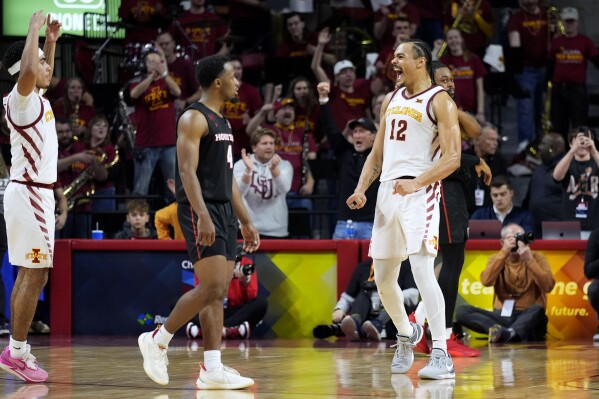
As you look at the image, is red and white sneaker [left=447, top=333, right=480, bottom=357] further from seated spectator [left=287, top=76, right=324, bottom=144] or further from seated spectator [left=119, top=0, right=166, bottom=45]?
seated spectator [left=119, top=0, right=166, bottom=45]

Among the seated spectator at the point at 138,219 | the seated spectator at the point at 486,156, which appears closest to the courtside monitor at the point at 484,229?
the seated spectator at the point at 486,156

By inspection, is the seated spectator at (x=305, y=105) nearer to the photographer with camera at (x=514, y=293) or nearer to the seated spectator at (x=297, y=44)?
the seated spectator at (x=297, y=44)

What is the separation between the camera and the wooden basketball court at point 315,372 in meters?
7.32

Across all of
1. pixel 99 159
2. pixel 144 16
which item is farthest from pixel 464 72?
pixel 99 159

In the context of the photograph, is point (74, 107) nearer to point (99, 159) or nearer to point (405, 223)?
point (99, 159)

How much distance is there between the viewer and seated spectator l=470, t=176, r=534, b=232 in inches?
509

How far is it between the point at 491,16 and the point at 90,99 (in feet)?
19.3

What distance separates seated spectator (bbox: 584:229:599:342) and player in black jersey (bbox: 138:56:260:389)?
5249 mm

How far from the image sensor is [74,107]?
52.5 feet

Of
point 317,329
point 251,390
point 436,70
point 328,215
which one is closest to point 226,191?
point 251,390

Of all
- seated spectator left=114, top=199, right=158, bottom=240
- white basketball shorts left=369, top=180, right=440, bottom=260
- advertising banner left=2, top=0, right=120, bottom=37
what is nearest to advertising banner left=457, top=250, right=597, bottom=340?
seated spectator left=114, top=199, right=158, bottom=240

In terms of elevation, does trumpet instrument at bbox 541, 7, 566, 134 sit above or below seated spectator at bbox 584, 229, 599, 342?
above

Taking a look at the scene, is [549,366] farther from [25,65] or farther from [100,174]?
[100,174]

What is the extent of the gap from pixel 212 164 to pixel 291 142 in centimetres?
750
